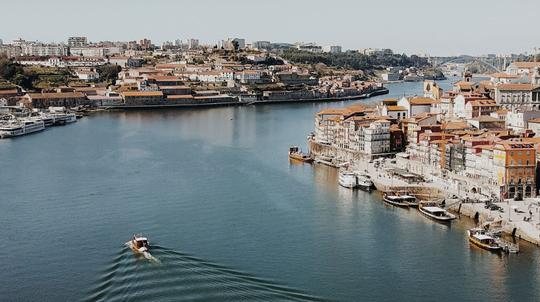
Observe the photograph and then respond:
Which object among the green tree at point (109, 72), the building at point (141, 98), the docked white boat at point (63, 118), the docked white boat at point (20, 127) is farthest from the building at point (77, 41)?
the docked white boat at point (20, 127)

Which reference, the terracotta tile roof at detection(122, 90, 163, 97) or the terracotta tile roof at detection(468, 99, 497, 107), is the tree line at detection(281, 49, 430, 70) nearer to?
the terracotta tile roof at detection(122, 90, 163, 97)

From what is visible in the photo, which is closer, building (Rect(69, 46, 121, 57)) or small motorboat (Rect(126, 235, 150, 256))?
small motorboat (Rect(126, 235, 150, 256))

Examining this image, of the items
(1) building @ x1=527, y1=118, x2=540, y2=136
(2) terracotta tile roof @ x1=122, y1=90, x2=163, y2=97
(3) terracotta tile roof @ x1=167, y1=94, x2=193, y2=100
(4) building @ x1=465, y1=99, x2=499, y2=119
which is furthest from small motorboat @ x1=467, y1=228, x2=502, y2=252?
(3) terracotta tile roof @ x1=167, y1=94, x2=193, y2=100

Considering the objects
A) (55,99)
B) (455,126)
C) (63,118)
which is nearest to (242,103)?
(55,99)

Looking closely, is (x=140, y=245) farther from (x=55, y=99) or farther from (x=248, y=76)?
(x=248, y=76)

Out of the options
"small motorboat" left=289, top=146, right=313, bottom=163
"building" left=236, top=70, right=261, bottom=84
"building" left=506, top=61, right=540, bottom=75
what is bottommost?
"small motorboat" left=289, top=146, right=313, bottom=163

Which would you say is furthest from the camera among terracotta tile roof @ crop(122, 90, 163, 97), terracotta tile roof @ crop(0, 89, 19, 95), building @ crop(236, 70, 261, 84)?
building @ crop(236, 70, 261, 84)

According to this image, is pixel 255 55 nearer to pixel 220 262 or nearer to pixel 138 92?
pixel 138 92
